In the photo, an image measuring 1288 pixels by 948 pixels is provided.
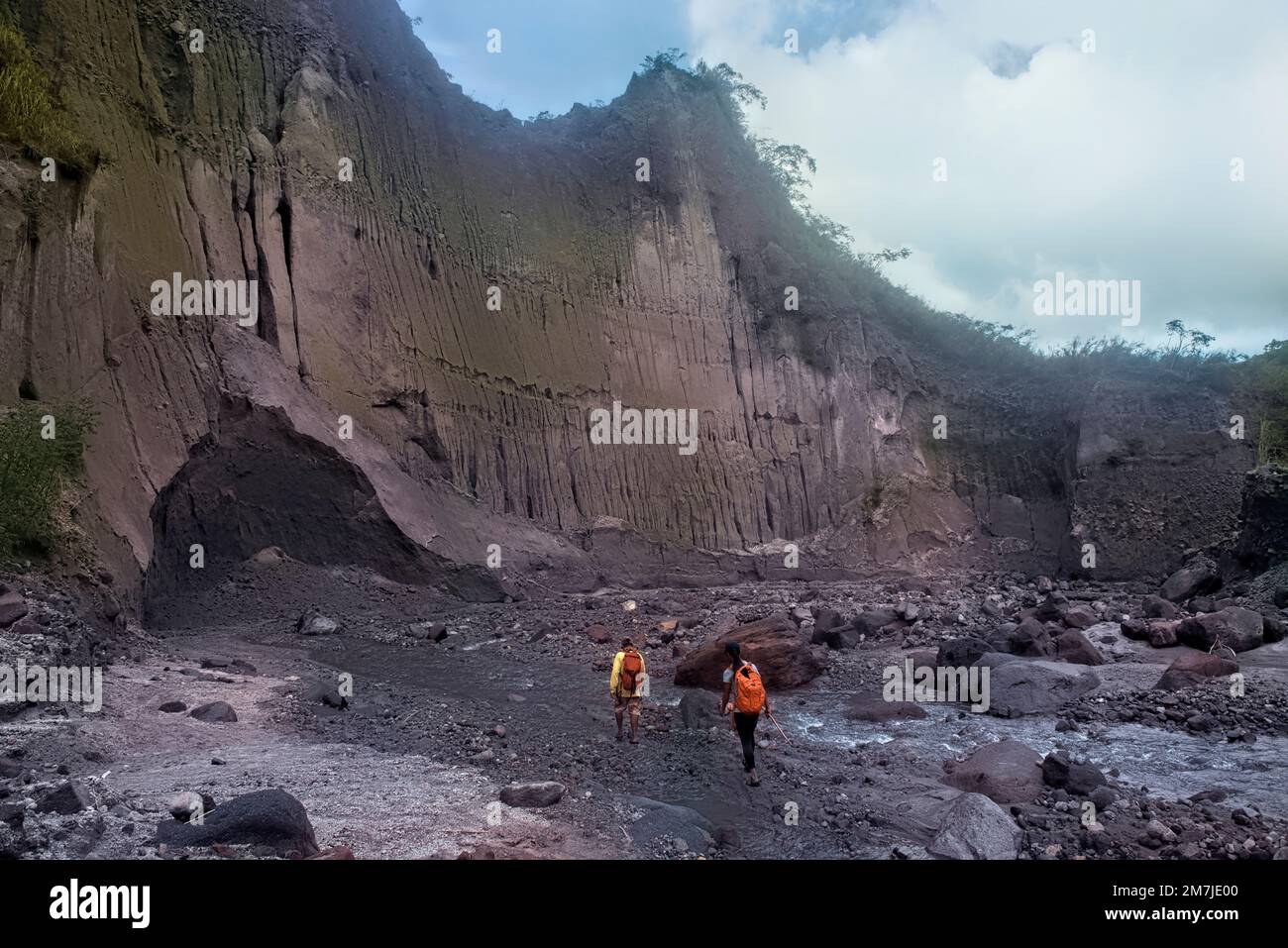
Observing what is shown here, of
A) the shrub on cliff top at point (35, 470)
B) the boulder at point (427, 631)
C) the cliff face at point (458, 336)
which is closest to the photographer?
the shrub on cliff top at point (35, 470)

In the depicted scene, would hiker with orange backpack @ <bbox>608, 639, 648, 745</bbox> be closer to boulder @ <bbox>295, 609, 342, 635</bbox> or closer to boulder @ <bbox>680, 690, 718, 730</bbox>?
boulder @ <bbox>680, 690, 718, 730</bbox>

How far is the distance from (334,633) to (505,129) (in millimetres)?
18740

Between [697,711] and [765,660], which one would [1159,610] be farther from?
[697,711]

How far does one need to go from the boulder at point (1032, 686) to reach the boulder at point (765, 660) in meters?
2.66

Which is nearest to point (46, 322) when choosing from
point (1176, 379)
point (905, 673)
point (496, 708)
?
point (496, 708)

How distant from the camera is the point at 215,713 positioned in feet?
29.8

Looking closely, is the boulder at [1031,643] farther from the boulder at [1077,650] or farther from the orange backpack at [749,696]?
the orange backpack at [749,696]

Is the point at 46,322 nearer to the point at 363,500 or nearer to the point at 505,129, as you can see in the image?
the point at 363,500

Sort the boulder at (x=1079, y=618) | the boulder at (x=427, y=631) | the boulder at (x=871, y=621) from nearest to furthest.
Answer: the boulder at (x=427, y=631), the boulder at (x=1079, y=618), the boulder at (x=871, y=621)

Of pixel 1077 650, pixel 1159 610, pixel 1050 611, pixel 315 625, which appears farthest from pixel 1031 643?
pixel 315 625

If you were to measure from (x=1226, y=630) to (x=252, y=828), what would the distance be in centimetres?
1486

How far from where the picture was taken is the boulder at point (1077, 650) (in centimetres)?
1392

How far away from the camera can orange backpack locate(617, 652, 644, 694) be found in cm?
964

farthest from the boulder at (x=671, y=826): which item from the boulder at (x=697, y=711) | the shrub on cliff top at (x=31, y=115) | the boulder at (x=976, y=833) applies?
the shrub on cliff top at (x=31, y=115)
